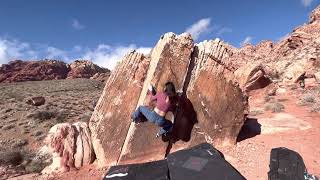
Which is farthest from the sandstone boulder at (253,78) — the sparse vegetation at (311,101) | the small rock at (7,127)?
the small rock at (7,127)

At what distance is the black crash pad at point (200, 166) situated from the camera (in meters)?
6.56

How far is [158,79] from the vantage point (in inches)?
357

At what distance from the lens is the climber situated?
856 centimetres

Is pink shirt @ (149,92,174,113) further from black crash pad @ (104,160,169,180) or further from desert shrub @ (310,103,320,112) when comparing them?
desert shrub @ (310,103,320,112)

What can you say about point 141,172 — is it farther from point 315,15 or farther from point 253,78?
point 315,15

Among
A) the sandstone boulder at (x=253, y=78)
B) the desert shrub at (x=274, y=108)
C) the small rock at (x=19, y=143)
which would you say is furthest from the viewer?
the small rock at (x=19, y=143)

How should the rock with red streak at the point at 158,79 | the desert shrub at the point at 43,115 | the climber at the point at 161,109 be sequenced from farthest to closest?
the desert shrub at the point at 43,115 → the rock with red streak at the point at 158,79 → the climber at the point at 161,109

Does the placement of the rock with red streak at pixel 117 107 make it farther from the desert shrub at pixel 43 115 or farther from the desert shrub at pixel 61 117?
the desert shrub at pixel 43 115

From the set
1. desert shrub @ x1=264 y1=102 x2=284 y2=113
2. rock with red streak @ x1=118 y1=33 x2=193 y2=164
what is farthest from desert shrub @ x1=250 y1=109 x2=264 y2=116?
rock with red streak @ x1=118 y1=33 x2=193 y2=164

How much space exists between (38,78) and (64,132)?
96418mm

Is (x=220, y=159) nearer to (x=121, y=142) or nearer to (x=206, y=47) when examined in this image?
(x=121, y=142)

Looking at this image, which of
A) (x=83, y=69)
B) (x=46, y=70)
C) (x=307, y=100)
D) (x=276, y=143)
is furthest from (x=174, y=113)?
(x=46, y=70)

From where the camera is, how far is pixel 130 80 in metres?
9.52

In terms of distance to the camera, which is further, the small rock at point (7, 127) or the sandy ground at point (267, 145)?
the small rock at point (7, 127)
